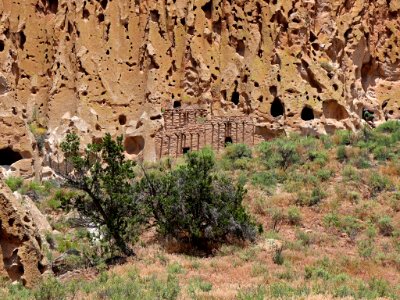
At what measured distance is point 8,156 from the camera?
22828 mm

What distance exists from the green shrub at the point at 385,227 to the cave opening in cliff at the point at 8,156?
13.4 meters

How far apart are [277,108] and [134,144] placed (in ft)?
20.8

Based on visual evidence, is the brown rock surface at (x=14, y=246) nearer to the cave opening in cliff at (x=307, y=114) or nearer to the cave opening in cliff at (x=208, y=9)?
the cave opening in cliff at (x=307, y=114)

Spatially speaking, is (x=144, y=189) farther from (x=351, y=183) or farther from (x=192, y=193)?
(x=351, y=183)

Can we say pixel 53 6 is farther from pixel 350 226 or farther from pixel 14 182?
pixel 350 226

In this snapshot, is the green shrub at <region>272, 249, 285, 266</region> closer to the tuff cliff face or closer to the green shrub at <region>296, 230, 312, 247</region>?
the green shrub at <region>296, 230, 312, 247</region>

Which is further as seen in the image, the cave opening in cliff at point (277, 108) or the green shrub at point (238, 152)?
the cave opening in cliff at point (277, 108)

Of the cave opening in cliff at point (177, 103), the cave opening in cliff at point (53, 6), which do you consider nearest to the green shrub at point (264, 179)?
the cave opening in cliff at point (177, 103)

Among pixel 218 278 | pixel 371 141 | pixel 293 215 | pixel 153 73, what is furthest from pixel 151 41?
pixel 218 278

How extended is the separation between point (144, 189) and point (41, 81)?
1500 centimetres

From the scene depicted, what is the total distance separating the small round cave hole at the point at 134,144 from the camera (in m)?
25.4

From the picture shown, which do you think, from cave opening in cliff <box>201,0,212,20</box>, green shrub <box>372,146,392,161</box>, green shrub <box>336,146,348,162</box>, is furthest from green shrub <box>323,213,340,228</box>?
cave opening in cliff <box>201,0,212,20</box>

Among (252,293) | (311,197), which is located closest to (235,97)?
(311,197)

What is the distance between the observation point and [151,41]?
26.5m
